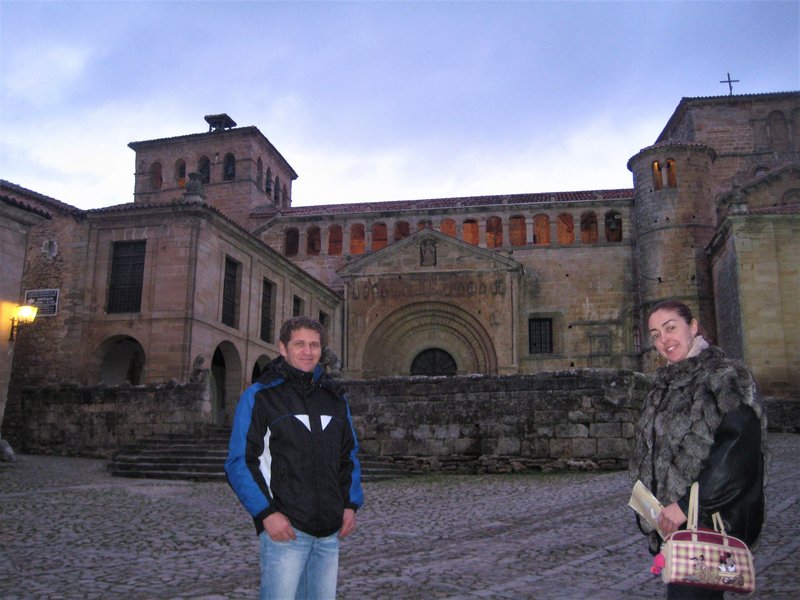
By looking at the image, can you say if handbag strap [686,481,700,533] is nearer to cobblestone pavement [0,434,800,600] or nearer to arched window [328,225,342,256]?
cobblestone pavement [0,434,800,600]

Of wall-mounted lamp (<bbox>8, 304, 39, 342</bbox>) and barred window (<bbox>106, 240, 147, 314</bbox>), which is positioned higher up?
barred window (<bbox>106, 240, 147, 314</bbox>)

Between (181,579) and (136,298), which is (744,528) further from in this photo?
(136,298)

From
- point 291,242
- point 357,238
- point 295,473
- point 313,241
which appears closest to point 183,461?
point 295,473

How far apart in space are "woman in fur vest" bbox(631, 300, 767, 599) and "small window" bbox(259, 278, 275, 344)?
20331 millimetres

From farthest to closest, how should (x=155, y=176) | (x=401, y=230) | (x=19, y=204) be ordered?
(x=155, y=176) < (x=401, y=230) < (x=19, y=204)

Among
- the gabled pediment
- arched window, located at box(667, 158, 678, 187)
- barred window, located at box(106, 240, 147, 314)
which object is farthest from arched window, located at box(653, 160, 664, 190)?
barred window, located at box(106, 240, 147, 314)

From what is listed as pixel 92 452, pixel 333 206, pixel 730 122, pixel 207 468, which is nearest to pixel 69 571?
pixel 207 468

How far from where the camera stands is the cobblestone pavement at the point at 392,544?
15.5ft

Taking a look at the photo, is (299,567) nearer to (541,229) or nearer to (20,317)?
(20,317)

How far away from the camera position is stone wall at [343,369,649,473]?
1205 centimetres

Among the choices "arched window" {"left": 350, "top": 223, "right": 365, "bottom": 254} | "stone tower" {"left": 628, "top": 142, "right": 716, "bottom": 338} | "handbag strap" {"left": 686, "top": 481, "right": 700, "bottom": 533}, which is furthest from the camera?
"arched window" {"left": 350, "top": 223, "right": 365, "bottom": 254}

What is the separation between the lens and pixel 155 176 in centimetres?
3691

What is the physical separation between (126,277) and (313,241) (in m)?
12.8

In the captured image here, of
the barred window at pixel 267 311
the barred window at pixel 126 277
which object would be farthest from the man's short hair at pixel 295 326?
the barred window at pixel 267 311
